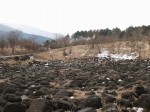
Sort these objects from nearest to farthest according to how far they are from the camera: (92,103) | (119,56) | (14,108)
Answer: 1. (14,108)
2. (92,103)
3. (119,56)

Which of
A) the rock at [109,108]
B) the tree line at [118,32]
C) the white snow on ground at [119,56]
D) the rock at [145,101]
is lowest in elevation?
the white snow on ground at [119,56]

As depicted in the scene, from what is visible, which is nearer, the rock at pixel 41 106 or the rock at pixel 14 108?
the rock at pixel 14 108

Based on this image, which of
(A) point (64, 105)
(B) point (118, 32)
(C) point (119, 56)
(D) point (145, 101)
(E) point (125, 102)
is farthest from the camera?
(B) point (118, 32)

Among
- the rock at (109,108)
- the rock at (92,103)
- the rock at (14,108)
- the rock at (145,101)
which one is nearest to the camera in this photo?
the rock at (14,108)

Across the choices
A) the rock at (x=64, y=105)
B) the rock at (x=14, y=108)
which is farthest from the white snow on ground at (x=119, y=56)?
the rock at (x=14, y=108)

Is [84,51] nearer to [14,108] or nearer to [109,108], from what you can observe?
[109,108]

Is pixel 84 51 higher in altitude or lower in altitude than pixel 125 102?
higher

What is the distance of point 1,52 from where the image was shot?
76250mm

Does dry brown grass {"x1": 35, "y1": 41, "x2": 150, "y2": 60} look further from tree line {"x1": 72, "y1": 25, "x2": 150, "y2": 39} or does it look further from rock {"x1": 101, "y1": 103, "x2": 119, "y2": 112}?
rock {"x1": 101, "y1": 103, "x2": 119, "y2": 112}

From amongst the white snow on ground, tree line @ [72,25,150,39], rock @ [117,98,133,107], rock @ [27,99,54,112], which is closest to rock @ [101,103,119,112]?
rock @ [117,98,133,107]

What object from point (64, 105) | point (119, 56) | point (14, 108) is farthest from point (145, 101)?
point (119, 56)

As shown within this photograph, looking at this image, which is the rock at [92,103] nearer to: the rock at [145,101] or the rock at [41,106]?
the rock at [41,106]

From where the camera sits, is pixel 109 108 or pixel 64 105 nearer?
pixel 109 108

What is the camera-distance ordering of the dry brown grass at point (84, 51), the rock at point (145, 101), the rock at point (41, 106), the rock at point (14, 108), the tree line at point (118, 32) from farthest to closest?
the tree line at point (118, 32) < the dry brown grass at point (84, 51) < the rock at point (145, 101) < the rock at point (41, 106) < the rock at point (14, 108)
